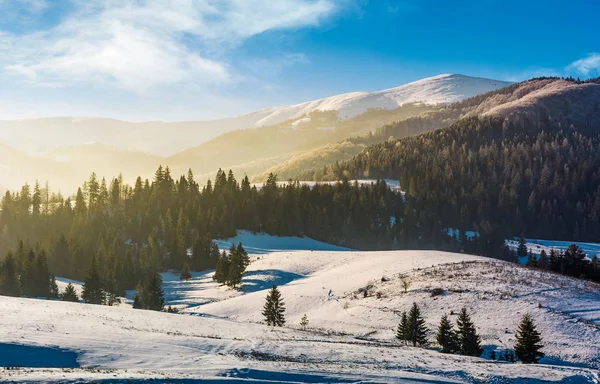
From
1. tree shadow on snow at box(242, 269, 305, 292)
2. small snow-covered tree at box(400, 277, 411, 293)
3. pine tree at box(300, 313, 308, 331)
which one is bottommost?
pine tree at box(300, 313, 308, 331)

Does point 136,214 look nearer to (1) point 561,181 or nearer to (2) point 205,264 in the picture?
(2) point 205,264

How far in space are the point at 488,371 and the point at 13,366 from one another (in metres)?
26.5

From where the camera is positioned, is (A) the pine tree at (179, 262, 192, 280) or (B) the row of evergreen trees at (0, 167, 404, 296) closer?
(A) the pine tree at (179, 262, 192, 280)

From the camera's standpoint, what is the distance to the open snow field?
23.0m

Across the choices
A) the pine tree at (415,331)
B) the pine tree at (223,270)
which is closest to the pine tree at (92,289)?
the pine tree at (223,270)

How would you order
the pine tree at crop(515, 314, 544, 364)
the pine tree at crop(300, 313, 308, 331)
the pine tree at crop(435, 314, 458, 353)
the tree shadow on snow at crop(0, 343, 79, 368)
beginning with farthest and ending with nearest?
the pine tree at crop(300, 313, 308, 331) → the pine tree at crop(435, 314, 458, 353) → the pine tree at crop(515, 314, 544, 364) → the tree shadow on snow at crop(0, 343, 79, 368)

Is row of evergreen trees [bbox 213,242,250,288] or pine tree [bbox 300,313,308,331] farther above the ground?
row of evergreen trees [bbox 213,242,250,288]

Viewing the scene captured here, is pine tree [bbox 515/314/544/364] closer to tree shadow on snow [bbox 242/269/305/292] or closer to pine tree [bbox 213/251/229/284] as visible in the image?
tree shadow on snow [bbox 242/269/305/292]

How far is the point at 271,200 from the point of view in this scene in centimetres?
13338

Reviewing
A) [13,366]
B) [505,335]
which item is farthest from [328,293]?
[13,366]

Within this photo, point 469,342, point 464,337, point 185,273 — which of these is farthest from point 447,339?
point 185,273

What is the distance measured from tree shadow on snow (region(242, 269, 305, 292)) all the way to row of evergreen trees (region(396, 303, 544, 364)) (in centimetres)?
3444

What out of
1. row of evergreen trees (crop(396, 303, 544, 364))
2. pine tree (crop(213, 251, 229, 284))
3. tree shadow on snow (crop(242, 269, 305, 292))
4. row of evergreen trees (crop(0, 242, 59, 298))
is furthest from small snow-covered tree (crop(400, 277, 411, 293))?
row of evergreen trees (crop(0, 242, 59, 298))

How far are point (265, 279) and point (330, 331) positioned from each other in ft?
106
